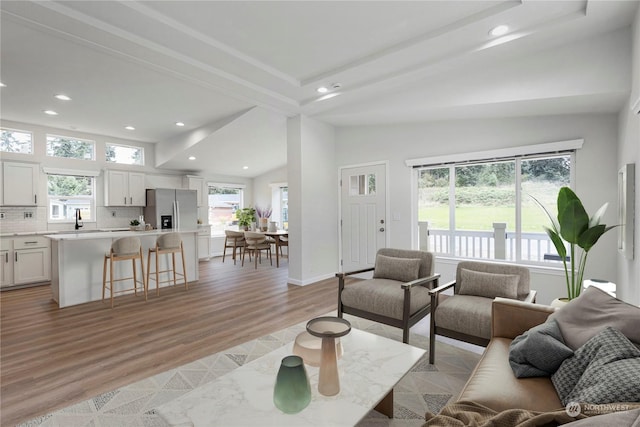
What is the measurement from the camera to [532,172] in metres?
3.83

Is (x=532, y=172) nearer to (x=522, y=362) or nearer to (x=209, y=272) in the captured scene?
(x=522, y=362)

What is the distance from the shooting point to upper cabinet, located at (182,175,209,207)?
7.57 meters

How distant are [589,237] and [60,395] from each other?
415cm

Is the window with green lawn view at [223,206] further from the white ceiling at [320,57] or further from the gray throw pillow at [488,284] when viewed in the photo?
the gray throw pillow at [488,284]

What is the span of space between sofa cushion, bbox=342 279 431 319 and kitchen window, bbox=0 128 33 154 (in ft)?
21.0

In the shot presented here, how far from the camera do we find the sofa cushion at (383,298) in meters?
2.69

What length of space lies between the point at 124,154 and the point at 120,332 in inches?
197

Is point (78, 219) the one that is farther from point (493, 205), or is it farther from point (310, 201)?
point (493, 205)

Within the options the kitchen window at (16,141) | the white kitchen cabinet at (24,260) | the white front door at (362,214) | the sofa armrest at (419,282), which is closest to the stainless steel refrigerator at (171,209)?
the white kitchen cabinet at (24,260)

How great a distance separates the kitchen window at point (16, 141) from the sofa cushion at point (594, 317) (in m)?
7.85

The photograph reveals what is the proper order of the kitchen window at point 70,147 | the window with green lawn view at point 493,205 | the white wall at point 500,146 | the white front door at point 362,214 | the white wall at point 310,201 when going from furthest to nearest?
1. the kitchen window at point 70,147
2. the white front door at point 362,214
3. the white wall at point 310,201
4. the window with green lawn view at point 493,205
5. the white wall at point 500,146

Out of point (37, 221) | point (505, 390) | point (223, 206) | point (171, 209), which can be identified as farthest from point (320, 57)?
point (223, 206)

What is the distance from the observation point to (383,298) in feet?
9.06

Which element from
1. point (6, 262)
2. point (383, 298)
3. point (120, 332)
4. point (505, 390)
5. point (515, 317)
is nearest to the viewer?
point (505, 390)
